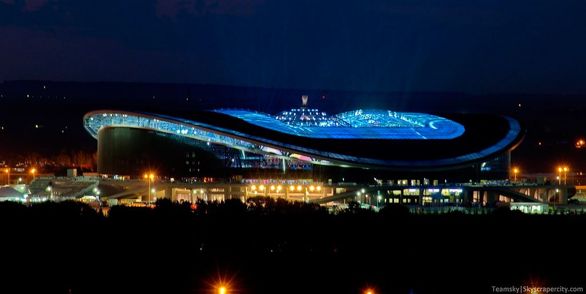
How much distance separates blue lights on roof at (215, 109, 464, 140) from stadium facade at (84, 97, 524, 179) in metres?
0.09

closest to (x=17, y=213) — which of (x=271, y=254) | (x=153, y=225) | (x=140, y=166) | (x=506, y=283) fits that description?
(x=153, y=225)

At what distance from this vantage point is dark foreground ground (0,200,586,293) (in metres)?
62.2

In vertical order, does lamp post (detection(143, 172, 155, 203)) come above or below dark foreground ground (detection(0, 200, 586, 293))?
above

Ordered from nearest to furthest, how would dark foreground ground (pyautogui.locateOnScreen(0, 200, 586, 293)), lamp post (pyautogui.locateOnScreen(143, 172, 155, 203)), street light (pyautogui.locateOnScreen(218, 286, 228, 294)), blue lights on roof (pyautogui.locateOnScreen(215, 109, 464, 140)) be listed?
street light (pyautogui.locateOnScreen(218, 286, 228, 294)) → dark foreground ground (pyautogui.locateOnScreen(0, 200, 586, 293)) → lamp post (pyautogui.locateOnScreen(143, 172, 155, 203)) → blue lights on roof (pyautogui.locateOnScreen(215, 109, 464, 140))

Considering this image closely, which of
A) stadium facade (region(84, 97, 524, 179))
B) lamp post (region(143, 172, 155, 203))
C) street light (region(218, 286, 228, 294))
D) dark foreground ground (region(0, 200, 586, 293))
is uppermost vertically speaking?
stadium facade (region(84, 97, 524, 179))

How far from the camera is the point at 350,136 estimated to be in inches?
4296

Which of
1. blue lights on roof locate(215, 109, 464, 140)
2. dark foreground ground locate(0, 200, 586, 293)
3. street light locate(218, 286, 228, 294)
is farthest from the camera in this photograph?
blue lights on roof locate(215, 109, 464, 140)

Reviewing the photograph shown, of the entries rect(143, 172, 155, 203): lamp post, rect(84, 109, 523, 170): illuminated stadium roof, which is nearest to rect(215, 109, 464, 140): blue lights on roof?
rect(84, 109, 523, 170): illuminated stadium roof

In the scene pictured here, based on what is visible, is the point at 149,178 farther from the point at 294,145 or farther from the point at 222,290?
the point at 222,290

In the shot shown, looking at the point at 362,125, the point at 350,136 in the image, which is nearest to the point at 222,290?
the point at 350,136

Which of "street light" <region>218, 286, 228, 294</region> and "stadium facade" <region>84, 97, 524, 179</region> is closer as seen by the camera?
"street light" <region>218, 286, 228, 294</region>

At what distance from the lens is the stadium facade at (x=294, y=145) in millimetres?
104938

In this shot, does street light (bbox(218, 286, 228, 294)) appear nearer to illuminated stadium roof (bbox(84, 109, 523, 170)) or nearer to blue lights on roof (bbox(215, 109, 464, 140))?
illuminated stadium roof (bbox(84, 109, 523, 170))

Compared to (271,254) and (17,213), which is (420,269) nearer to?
(271,254)
